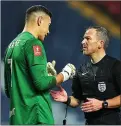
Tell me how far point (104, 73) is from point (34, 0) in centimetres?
166

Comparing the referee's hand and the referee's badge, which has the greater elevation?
the referee's badge

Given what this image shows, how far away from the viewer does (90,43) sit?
120 inches

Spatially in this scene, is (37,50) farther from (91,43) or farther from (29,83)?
(91,43)

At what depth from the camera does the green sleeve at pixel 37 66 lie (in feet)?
7.91

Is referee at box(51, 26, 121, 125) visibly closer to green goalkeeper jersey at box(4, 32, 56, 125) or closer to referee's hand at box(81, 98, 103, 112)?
referee's hand at box(81, 98, 103, 112)

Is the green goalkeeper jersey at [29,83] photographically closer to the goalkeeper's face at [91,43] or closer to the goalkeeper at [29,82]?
the goalkeeper at [29,82]

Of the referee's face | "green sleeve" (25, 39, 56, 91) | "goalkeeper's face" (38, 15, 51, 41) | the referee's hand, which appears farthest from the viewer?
the referee's face

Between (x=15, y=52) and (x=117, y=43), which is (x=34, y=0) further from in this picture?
(x=15, y=52)

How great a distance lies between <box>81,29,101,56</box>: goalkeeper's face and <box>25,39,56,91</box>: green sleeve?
65cm

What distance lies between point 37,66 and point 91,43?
2.51 ft

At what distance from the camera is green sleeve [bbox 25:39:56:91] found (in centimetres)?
241

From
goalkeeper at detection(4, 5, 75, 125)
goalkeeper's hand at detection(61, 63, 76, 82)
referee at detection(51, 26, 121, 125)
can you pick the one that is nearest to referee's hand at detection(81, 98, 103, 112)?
referee at detection(51, 26, 121, 125)

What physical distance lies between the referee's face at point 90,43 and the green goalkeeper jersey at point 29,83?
2.08 ft

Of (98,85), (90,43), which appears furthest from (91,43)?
(98,85)
